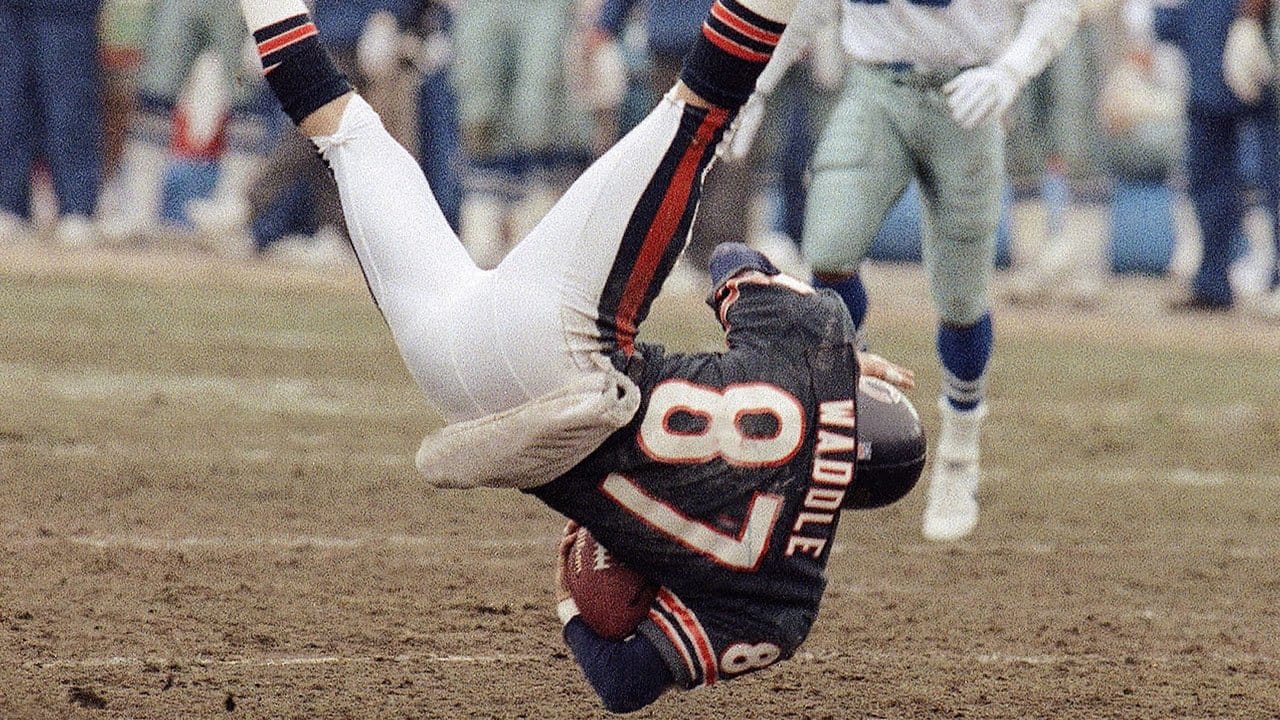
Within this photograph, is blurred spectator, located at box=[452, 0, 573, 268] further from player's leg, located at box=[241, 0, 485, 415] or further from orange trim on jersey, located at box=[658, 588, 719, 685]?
orange trim on jersey, located at box=[658, 588, 719, 685]

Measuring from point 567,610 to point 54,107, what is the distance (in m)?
9.44

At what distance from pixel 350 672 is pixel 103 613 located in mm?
679

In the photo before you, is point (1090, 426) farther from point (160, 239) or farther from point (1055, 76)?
point (160, 239)

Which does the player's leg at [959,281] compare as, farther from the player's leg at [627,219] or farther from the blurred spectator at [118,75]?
the blurred spectator at [118,75]

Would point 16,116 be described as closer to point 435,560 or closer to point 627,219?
point 435,560

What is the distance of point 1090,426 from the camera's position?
7.97 metres

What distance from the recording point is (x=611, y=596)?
3766 millimetres

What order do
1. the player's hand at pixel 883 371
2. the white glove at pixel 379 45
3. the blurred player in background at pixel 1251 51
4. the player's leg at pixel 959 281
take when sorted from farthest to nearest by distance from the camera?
the white glove at pixel 379 45 < the blurred player in background at pixel 1251 51 < the player's leg at pixel 959 281 < the player's hand at pixel 883 371

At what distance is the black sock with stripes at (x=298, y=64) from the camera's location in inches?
155

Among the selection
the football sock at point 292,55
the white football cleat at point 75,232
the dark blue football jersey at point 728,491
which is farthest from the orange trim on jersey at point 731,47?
the white football cleat at point 75,232

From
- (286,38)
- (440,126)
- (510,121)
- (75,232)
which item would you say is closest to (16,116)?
(75,232)

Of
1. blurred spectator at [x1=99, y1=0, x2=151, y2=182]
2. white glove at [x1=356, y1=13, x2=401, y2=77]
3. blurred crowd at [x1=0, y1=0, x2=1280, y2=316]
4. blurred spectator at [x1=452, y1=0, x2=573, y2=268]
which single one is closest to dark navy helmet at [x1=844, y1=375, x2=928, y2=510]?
blurred crowd at [x1=0, y1=0, x2=1280, y2=316]

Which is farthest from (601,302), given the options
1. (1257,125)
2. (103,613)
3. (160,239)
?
(160,239)

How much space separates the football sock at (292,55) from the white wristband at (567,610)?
107cm
